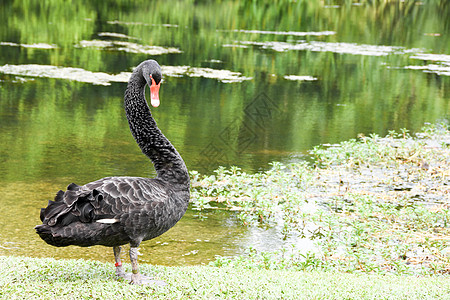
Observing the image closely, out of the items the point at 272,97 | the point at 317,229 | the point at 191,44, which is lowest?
the point at 317,229

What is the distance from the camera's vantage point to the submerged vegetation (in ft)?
22.6

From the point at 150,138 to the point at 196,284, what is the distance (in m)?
1.31

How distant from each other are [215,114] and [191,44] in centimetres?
1029

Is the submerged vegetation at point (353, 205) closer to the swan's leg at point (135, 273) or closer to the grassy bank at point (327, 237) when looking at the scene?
the grassy bank at point (327, 237)

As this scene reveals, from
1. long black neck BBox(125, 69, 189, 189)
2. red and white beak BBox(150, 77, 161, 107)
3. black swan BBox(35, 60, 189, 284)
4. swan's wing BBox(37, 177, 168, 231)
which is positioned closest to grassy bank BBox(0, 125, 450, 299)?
black swan BBox(35, 60, 189, 284)

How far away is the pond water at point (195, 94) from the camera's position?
28.1ft

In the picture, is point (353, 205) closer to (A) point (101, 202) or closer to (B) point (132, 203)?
(B) point (132, 203)

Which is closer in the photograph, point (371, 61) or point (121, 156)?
point (121, 156)

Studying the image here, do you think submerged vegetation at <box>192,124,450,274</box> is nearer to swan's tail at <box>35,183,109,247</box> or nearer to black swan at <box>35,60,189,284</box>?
black swan at <box>35,60,189,284</box>

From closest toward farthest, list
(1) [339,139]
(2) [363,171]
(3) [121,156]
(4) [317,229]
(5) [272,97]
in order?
1. (4) [317,229]
2. (2) [363,171]
3. (3) [121,156]
4. (1) [339,139]
5. (5) [272,97]

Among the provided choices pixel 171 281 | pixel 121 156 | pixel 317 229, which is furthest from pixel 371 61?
pixel 171 281

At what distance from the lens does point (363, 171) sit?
10289mm

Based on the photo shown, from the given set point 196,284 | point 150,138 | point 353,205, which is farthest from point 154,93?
point 353,205

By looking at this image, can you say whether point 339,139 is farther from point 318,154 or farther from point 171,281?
point 171,281
